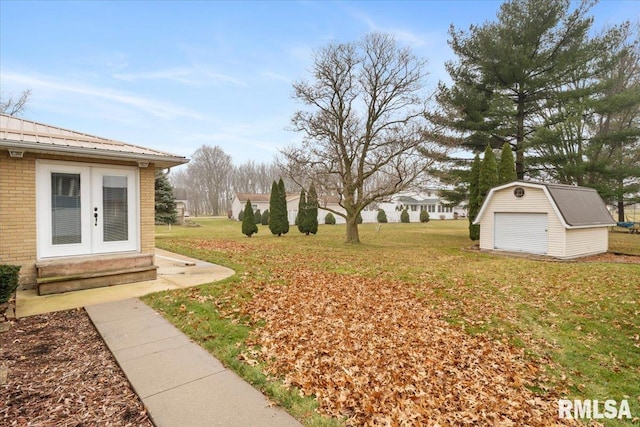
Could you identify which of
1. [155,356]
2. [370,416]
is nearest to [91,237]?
[155,356]

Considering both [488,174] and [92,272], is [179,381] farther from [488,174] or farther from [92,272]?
[488,174]

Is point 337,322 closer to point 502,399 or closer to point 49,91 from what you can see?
point 502,399

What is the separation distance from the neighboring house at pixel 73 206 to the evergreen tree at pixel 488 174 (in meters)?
15.6

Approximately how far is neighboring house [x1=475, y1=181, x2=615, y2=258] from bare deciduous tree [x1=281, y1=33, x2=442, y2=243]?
3955 mm

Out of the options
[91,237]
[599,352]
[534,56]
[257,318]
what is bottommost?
[599,352]

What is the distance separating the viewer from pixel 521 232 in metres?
13.6

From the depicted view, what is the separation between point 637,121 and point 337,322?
2854 cm

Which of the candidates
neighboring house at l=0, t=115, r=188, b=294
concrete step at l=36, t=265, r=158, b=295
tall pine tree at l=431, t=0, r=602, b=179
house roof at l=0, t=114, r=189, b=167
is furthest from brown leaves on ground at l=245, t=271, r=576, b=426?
tall pine tree at l=431, t=0, r=602, b=179

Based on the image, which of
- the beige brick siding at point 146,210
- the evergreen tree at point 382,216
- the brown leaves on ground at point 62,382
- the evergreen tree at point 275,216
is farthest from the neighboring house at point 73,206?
the evergreen tree at point 382,216

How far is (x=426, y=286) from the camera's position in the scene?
7582 mm

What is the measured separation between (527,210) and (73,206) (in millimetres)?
15531

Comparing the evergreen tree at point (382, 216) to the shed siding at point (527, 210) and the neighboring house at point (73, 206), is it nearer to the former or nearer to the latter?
the shed siding at point (527, 210)

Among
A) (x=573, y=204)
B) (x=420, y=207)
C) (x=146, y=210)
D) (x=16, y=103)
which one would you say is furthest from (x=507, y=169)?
(x=16, y=103)

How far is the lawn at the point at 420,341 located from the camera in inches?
120
